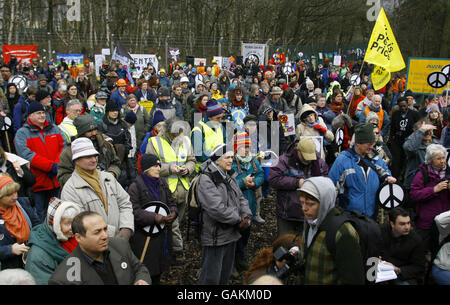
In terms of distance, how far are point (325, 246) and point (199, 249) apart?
329cm

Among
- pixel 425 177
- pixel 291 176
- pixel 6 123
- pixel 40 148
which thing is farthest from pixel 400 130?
pixel 6 123

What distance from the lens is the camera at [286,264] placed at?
2.90 metres

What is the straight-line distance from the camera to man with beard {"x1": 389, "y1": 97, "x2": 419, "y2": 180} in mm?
8203

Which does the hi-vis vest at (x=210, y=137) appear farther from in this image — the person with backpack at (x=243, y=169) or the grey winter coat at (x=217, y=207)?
the grey winter coat at (x=217, y=207)

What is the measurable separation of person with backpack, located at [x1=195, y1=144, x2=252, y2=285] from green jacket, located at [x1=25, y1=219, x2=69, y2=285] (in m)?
1.47

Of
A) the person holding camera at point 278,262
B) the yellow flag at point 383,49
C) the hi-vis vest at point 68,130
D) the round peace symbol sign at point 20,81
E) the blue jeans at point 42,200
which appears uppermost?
the yellow flag at point 383,49

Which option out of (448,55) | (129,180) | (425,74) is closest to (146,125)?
(129,180)

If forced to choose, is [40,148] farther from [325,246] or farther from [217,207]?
[325,246]

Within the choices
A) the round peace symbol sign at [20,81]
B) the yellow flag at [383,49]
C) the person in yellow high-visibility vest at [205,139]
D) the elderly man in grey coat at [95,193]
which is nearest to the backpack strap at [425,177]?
the person in yellow high-visibility vest at [205,139]

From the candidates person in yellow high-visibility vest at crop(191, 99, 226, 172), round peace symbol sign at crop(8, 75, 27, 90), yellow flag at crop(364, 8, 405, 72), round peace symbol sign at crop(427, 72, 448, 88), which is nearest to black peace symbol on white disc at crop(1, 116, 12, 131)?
person in yellow high-visibility vest at crop(191, 99, 226, 172)

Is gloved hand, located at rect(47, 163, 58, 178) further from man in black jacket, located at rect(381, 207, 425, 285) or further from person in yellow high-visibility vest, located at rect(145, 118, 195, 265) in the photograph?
man in black jacket, located at rect(381, 207, 425, 285)

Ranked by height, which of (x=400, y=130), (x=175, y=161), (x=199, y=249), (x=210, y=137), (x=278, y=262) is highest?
(x=210, y=137)

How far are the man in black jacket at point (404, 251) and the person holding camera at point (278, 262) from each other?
4.70 feet

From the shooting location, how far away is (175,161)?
532 centimetres
